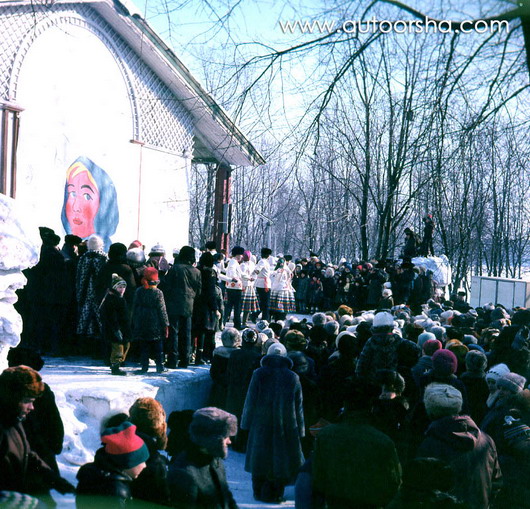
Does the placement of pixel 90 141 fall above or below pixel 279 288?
above

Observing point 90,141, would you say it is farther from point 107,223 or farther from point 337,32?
point 337,32

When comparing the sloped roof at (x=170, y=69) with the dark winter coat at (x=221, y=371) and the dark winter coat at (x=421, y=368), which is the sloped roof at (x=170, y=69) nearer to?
the dark winter coat at (x=221, y=371)

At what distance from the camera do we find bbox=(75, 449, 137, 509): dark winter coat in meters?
3.28

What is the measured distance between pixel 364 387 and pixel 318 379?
2778 mm

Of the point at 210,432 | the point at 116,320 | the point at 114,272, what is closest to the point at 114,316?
the point at 116,320

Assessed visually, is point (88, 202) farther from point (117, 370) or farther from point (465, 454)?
point (465, 454)

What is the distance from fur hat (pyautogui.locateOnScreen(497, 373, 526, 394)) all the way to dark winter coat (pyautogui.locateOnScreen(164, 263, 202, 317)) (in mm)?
4300

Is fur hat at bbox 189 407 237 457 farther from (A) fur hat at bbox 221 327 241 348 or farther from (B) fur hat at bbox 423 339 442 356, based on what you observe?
(A) fur hat at bbox 221 327 241 348

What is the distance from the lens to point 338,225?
168 feet

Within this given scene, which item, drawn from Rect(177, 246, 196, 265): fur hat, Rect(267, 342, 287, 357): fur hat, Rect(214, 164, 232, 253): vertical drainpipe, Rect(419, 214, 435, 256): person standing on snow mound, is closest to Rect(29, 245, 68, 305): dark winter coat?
Rect(177, 246, 196, 265): fur hat

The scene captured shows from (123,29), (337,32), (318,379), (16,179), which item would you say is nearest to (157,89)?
(123,29)

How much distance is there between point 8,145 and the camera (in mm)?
11711

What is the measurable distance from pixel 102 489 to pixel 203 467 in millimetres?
576

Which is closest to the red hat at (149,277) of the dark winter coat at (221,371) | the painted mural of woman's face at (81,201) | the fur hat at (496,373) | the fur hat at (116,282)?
the fur hat at (116,282)
